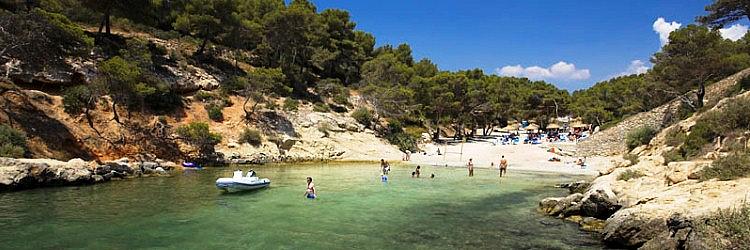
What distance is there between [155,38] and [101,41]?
→ 10.0m

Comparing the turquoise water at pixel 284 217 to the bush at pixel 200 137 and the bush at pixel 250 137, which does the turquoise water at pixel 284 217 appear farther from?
the bush at pixel 250 137

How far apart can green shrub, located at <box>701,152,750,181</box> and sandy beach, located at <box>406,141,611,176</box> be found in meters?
21.4

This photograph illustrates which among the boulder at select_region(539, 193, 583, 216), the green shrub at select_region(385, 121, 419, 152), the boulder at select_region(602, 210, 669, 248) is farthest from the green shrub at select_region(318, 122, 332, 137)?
the boulder at select_region(602, 210, 669, 248)

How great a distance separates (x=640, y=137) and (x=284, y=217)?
31.2 m

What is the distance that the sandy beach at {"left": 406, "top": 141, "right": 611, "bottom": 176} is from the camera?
39.1 m

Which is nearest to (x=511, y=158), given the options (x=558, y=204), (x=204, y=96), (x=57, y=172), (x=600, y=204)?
(x=558, y=204)

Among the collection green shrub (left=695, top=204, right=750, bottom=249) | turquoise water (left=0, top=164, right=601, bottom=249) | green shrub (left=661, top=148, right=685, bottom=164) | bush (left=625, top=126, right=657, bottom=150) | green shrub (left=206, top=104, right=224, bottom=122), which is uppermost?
green shrub (left=206, top=104, right=224, bottom=122)

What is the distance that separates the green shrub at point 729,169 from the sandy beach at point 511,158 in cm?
2140

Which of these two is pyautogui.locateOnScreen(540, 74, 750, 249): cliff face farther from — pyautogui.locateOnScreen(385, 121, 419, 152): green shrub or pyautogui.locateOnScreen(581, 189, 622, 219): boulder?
pyautogui.locateOnScreen(385, 121, 419, 152): green shrub

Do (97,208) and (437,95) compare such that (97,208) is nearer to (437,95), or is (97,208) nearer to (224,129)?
(224,129)

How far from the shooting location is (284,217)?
715 inches

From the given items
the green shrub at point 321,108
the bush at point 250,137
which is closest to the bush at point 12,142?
the bush at point 250,137

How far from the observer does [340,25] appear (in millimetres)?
71625

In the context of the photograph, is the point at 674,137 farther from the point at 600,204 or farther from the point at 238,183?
the point at 238,183
